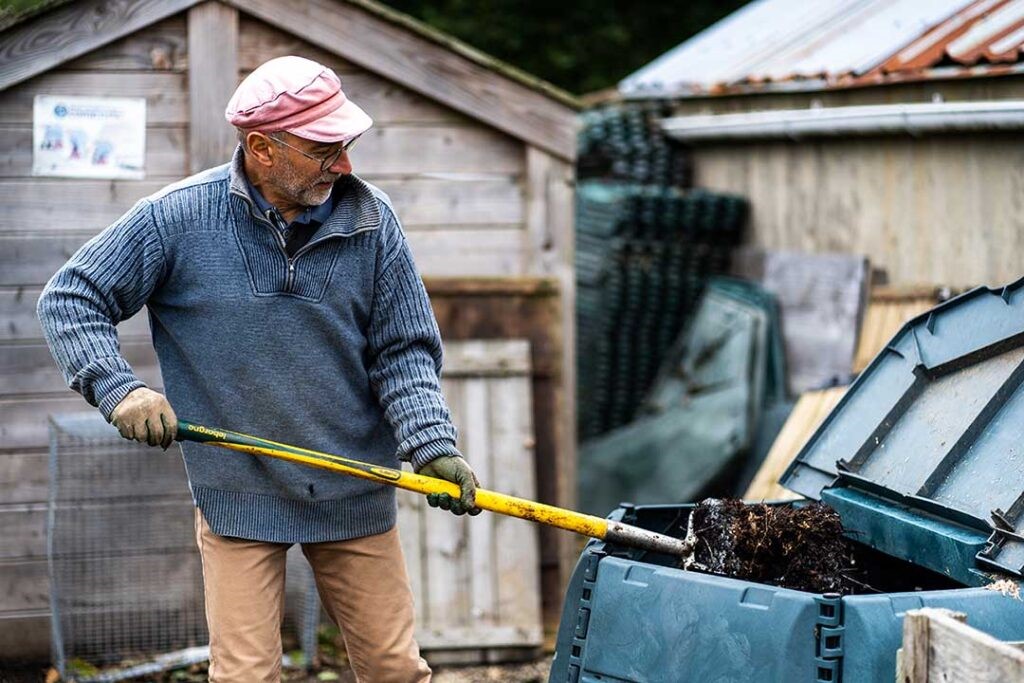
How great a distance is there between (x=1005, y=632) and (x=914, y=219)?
4.22 metres

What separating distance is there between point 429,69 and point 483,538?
1.98 meters

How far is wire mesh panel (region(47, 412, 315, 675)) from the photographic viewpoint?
17.3ft

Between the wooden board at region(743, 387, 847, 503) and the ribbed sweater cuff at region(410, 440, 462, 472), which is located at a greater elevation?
the ribbed sweater cuff at region(410, 440, 462, 472)

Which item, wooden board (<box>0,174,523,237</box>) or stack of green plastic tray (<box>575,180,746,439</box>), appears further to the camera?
stack of green plastic tray (<box>575,180,746,439</box>)

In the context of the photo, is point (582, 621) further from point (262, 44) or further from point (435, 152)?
point (262, 44)

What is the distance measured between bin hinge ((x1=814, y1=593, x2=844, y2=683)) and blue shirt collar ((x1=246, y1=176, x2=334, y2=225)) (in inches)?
64.0

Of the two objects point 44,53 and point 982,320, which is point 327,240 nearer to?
point 982,320

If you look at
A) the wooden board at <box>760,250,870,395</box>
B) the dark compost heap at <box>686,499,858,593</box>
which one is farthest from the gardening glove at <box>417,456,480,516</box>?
the wooden board at <box>760,250,870,395</box>

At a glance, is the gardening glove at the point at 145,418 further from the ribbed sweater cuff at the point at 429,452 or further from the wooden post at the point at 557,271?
the wooden post at the point at 557,271

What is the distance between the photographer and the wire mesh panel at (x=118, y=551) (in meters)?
5.29

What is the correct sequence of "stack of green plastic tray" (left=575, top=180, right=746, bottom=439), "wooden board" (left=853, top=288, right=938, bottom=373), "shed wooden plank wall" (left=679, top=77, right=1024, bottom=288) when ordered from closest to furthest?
"shed wooden plank wall" (left=679, top=77, right=1024, bottom=288) < "wooden board" (left=853, top=288, right=938, bottom=373) < "stack of green plastic tray" (left=575, top=180, right=746, bottom=439)

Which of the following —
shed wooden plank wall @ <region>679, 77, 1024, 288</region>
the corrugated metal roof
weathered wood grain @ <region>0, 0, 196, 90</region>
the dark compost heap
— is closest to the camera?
the dark compost heap

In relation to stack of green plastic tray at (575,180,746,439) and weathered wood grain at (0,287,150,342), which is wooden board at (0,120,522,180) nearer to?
weathered wood grain at (0,287,150,342)

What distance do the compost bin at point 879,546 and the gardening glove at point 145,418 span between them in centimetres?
112
